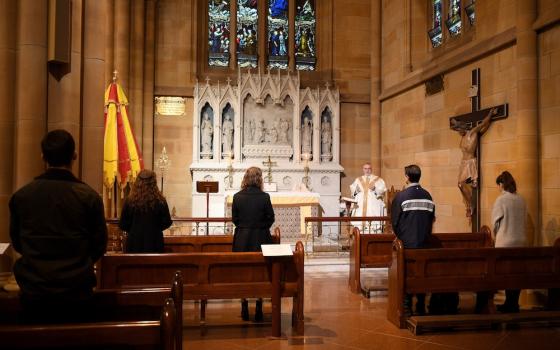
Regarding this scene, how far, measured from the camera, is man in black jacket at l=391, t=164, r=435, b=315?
539 centimetres

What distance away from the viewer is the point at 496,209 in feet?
19.4

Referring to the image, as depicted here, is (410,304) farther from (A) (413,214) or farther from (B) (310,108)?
(B) (310,108)

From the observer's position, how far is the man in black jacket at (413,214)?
539 centimetres

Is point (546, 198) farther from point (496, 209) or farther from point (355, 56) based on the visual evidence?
point (355, 56)

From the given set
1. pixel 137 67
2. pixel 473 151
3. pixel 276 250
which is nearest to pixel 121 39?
pixel 137 67

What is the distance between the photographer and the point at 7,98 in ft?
14.3

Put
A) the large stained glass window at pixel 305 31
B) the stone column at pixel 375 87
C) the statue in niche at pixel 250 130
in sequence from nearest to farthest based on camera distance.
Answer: the statue in niche at pixel 250 130
the stone column at pixel 375 87
the large stained glass window at pixel 305 31

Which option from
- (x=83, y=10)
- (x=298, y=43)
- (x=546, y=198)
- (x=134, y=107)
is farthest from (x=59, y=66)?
(x=298, y=43)

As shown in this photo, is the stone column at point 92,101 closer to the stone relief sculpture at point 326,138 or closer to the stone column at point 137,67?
the stone column at point 137,67

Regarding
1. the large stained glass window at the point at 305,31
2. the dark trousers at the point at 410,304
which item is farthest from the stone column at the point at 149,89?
the dark trousers at the point at 410,304

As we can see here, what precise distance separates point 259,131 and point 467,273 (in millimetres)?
8763

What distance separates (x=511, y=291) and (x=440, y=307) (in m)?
0.91

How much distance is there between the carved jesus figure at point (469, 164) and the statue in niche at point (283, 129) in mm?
5564

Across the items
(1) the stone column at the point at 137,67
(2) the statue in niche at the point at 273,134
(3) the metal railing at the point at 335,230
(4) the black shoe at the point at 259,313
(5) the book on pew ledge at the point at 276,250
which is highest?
(1) the stone column at the point at 137,67
